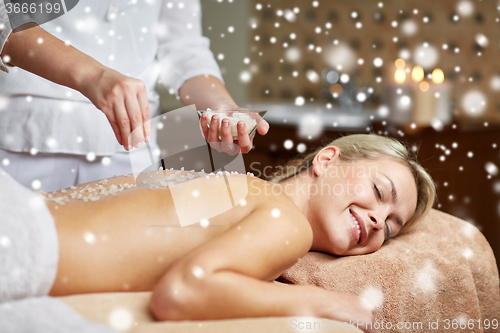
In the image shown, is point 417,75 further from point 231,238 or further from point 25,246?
point 25,246

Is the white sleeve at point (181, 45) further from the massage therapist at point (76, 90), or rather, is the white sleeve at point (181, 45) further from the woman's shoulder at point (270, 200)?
the woman's shoulder at point (270, 200)

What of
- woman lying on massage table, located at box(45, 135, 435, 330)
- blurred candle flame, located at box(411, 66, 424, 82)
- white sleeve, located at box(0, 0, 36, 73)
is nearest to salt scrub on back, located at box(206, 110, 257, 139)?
woman lying on massage table, located at box(45, 135, 435, 330)

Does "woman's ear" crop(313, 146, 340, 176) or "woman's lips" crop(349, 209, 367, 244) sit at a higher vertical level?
"woman's ear" crop(313, 146, 340, 176)

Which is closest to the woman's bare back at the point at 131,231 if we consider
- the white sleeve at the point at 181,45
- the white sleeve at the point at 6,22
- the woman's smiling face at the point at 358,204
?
the woman's smiling face at the point at 358,204

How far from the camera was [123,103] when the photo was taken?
72 cm

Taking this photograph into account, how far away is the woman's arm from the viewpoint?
2.06ft

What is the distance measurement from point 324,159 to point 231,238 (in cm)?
53

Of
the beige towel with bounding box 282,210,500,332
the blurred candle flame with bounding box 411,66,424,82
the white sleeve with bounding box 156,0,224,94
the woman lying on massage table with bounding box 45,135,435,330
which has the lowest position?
the beige towel with bounding box 282,210,500,332

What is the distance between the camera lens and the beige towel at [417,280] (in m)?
0.88

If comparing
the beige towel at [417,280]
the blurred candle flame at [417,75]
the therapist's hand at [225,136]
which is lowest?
the beige towel at [417,280]

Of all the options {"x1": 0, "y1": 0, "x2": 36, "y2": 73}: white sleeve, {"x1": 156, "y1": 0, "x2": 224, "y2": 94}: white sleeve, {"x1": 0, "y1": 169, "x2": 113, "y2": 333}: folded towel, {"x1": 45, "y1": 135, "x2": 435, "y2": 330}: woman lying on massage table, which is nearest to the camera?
{"x1": 0, "y1": 169, "x2": 113, "y2": 333}: folded towel

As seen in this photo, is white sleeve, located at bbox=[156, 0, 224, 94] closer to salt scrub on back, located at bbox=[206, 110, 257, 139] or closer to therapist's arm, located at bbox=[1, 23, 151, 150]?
salt scrub on back, located at bbox=[206, 110, 257, 139]

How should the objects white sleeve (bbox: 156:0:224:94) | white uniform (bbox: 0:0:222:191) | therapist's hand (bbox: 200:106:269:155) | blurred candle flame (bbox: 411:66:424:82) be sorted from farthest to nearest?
blurred candle flame (bbox: 411:66:424:82) < white sleeve (bbox: 156:0:224:94) < white uniform (bbox: 0:0:222:191) < therapist's hand (bbox: 200:106:269:155)

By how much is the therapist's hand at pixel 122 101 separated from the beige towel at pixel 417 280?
1.68 feet
